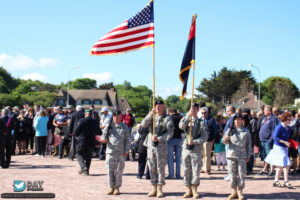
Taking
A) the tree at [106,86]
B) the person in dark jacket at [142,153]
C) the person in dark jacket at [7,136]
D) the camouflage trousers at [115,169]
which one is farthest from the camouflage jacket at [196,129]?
the tree at [106,86]

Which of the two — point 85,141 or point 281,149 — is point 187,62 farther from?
point 85,141

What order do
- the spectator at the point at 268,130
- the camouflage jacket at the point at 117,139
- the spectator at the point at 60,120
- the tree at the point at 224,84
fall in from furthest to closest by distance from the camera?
1. the tree at the point at 224,84
2. the spectator at the point at 60,120
3. the spectator at the point at 268,130
4. the camouflage jacket at the point at 117,139

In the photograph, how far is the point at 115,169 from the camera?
8.37m

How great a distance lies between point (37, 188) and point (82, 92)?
275 feet

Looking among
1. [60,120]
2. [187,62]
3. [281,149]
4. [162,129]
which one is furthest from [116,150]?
[60,120]

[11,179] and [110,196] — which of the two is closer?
[110,196]

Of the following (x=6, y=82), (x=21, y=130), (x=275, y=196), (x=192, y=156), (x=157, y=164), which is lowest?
(x=275, y=196)

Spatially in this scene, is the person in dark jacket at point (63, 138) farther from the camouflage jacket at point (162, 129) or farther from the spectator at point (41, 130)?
the camouflage jacket at point (162, 129)

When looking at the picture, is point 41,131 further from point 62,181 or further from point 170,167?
point 170,167

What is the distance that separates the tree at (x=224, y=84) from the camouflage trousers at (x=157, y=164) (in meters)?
77.5

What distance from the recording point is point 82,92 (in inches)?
3595

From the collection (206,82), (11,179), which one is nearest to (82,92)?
(206,82)

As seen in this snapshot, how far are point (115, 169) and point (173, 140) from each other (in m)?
3.25

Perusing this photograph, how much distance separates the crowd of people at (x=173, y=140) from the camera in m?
8.11
